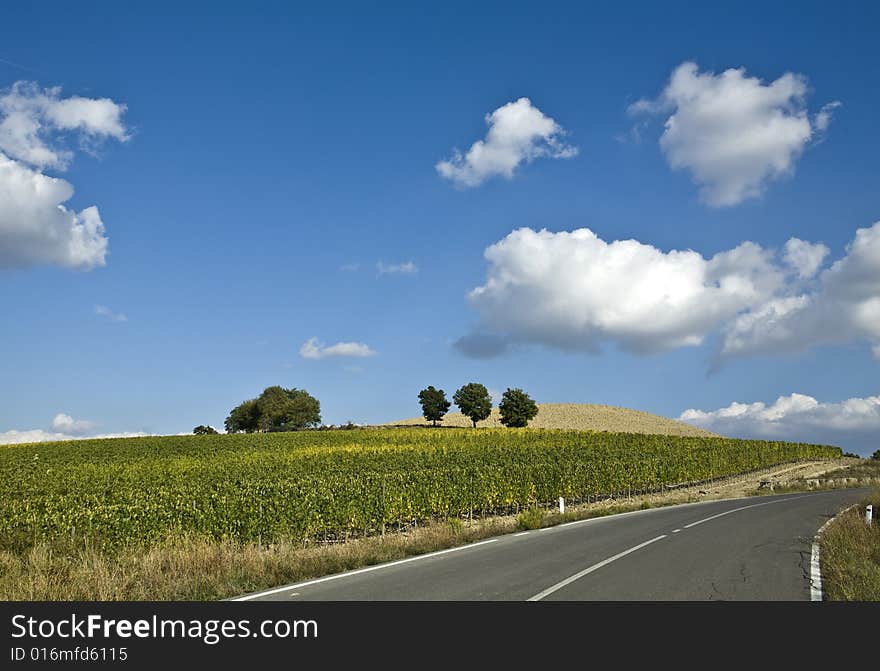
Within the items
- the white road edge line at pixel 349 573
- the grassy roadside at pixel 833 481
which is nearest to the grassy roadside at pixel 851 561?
the white road edge line at pixel 349 573

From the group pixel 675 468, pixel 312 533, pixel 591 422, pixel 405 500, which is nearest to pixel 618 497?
pixel 675 468

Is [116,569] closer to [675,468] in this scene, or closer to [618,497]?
[618,497]

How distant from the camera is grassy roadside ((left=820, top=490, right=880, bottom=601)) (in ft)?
35.3

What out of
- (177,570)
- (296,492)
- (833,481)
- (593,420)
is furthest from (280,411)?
(177,570)

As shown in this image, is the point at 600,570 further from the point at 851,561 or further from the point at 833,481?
the point at 833,481

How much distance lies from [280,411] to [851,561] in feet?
387

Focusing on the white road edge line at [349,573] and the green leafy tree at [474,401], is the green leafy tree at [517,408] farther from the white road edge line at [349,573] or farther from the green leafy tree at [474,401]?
the white road edge line at [349,573]

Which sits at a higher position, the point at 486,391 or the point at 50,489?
the point at 486,391

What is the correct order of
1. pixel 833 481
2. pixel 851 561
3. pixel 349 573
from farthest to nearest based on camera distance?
pixel 833 481, pixel 851 561, pixel 349 573

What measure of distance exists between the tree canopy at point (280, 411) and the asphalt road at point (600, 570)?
108101 millimetres

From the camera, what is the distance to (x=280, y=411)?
125 m

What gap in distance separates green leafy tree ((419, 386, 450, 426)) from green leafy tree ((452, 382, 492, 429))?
3.00 m
